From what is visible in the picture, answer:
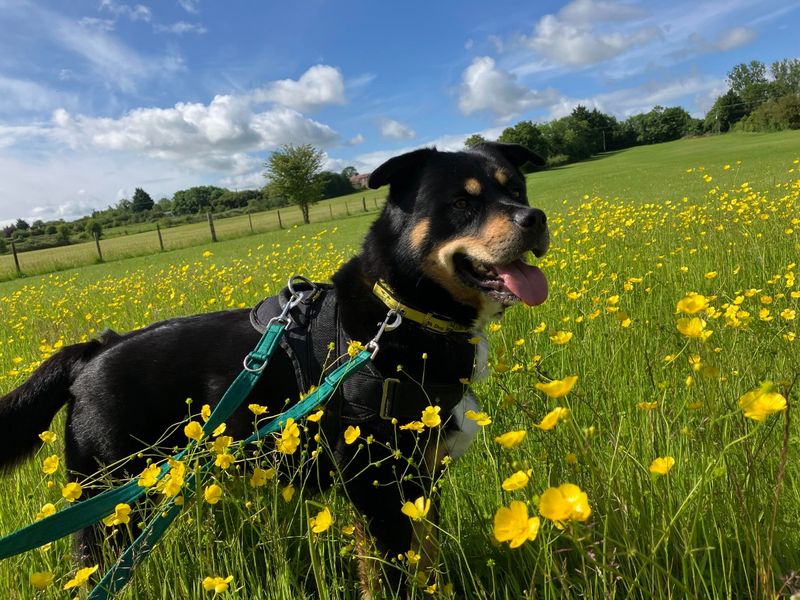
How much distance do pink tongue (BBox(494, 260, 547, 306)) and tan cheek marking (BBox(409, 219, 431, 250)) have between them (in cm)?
39

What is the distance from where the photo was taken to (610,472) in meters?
1.18

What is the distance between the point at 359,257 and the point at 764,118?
83039 millimetres

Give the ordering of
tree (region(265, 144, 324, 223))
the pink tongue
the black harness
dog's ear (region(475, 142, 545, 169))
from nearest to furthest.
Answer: the black harness → the pink tongue → dog's ear (region(475, 142, 545, 169)) → tree (region(265, 144, 324, 223))

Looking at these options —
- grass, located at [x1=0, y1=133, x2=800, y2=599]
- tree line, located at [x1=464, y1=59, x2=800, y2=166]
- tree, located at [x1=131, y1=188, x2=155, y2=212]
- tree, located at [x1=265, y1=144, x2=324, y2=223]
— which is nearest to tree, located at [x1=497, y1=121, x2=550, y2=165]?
tree line, located at [x1=464, y1=59, x2=800, y2=166]

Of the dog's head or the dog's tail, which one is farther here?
the dog's head

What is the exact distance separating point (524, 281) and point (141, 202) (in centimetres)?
10219

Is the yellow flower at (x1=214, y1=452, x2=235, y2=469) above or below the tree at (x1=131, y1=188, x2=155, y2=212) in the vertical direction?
below

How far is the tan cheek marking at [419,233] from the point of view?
2357 millimetres

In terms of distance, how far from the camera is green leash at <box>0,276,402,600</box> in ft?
4.22

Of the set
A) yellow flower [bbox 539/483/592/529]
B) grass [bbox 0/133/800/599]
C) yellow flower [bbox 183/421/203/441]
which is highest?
yellow flower [bbox 183/421/203/441]

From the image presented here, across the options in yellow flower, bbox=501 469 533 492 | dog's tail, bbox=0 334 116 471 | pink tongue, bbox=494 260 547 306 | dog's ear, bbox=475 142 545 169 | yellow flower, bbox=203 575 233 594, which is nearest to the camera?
yellow flower, bbox=501 469 533 492

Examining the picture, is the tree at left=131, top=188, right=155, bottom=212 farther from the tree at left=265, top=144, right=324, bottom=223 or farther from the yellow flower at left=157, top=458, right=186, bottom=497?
the yellow flower at left=157, top=458, right=186, bottom=497

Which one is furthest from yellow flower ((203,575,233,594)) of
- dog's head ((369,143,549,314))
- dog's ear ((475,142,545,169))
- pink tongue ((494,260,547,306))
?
dog's ear ((475,142,545,169))

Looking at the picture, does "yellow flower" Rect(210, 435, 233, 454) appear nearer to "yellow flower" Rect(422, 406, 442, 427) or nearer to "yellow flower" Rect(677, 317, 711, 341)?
"yellow flower" Rect(422, 406, 442, 427)
